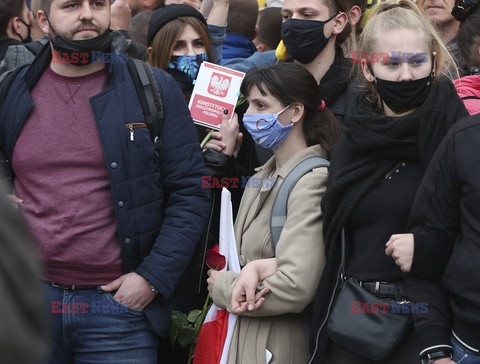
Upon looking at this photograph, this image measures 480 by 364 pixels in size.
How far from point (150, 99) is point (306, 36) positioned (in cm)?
102

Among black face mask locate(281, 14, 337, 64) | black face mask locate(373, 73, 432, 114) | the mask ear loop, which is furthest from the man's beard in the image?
the mask ear loop

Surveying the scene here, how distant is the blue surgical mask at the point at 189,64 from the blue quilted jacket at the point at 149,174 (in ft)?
2.45

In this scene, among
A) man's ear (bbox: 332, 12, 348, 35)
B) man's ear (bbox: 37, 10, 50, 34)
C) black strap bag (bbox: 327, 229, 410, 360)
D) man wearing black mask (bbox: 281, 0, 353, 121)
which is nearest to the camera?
black strap bag (bbox: 327, 229, 410, 360)

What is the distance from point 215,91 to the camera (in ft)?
15.1

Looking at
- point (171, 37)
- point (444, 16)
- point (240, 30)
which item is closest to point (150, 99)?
point (171, 37)

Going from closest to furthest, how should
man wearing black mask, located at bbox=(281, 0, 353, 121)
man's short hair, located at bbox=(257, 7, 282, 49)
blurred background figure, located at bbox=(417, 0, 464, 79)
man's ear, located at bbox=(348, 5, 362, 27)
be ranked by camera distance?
man wearing black mask, located at bbox=(281, 0, 353, 121) < man's ear, located at bbox=(348, 5, 362, 27) < blurred background figure, located at bbox=(417, 0, 464, 79) < man's short hair, located at bbox=(257, 7, 282, 49)

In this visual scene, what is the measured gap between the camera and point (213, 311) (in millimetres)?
4246

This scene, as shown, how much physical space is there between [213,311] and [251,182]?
2.24ft

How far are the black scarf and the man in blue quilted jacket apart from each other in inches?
30.2

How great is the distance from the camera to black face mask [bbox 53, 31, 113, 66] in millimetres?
4059

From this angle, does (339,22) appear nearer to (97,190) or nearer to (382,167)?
(382,167)

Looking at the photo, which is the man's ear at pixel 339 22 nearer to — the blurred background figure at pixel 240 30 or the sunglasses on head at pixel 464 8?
the sunglasses on head at pixel 464 8

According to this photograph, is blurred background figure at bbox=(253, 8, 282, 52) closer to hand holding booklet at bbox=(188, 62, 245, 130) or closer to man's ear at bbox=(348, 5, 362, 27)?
man's ear at bbox=(348, 5, 362, 27)

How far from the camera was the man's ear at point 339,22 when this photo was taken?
4.68 m
